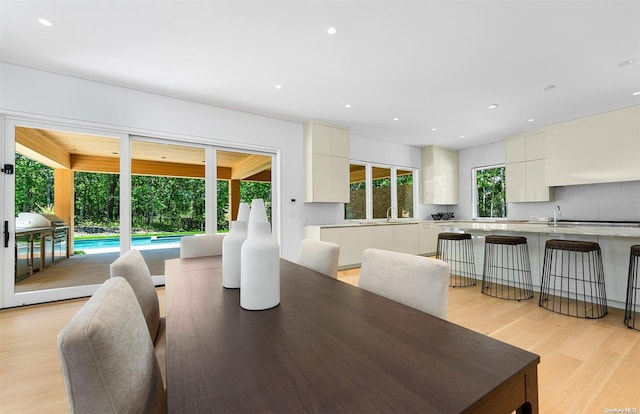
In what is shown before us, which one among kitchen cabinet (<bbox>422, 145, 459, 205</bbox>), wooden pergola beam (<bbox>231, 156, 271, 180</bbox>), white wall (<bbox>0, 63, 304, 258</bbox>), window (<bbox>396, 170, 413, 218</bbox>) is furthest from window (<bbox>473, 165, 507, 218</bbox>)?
wooden pergola beam (<bbox>231, 156, 271, 180</bbox>)

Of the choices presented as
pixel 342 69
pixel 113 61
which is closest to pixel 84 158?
pixel 113 61

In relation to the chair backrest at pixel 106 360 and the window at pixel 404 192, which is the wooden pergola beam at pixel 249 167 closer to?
the window at pixel 404 192

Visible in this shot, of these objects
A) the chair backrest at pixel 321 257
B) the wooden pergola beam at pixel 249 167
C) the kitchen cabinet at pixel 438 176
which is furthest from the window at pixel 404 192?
the chair backrest at pixel 321 257

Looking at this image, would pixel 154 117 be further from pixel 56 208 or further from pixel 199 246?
pixel 199 246

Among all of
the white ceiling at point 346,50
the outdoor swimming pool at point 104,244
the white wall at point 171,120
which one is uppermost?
the white ceiling at point 346,50

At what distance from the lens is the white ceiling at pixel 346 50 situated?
2150 millimetres

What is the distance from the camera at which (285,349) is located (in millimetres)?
727

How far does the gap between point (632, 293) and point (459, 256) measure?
1715mm

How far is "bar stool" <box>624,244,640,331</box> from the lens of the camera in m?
2.49

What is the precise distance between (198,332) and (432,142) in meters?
6.33

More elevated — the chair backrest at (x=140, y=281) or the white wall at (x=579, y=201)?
the white wall at (x=579, y=201)

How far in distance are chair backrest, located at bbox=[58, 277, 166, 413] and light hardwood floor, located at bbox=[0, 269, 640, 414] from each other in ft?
2.62

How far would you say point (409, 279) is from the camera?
3.82ft

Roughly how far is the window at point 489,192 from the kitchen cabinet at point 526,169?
0.56 meters
